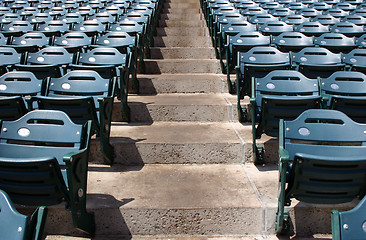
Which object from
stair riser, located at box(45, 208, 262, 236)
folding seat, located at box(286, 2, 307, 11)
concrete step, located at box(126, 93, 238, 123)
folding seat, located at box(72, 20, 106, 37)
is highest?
folding seat, located at box(72, 20, 106, 37)

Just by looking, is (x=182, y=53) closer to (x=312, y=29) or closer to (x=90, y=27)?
(x=90, y=27)

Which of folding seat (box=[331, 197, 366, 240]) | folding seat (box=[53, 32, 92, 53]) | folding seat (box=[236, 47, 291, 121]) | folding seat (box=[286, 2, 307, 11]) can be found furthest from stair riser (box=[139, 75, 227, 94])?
folding seat (box=[286, 2, 307, 11])

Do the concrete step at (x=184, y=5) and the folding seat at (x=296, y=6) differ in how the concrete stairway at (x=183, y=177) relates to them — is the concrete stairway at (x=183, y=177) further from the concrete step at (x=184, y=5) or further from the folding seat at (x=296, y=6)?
the concrete step at (x=184, y=5)

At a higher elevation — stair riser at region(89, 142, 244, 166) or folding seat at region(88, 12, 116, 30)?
folding seat at region(88, 12, 116, 30)

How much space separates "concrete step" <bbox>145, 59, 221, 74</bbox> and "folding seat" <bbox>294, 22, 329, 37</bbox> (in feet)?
5.42

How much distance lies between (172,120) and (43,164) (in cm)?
222

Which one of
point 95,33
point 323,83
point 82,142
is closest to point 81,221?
point 82,142

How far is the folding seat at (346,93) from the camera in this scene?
10.6ft

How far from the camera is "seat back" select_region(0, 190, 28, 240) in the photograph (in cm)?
150

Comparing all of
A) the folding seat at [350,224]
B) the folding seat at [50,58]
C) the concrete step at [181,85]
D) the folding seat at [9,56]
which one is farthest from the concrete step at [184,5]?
the folding seat at [350,224]

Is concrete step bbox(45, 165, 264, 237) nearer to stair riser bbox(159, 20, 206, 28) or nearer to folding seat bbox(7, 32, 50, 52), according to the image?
folding seat bbox(7, 32, 50, 52)

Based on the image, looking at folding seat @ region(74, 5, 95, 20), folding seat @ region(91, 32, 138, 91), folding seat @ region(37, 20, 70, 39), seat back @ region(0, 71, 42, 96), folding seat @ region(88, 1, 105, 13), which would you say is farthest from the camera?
folding seat @ region(88, 1, 105, 13)

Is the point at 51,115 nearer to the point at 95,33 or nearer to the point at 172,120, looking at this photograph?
the point at 172,120

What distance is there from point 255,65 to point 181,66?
1.78m
